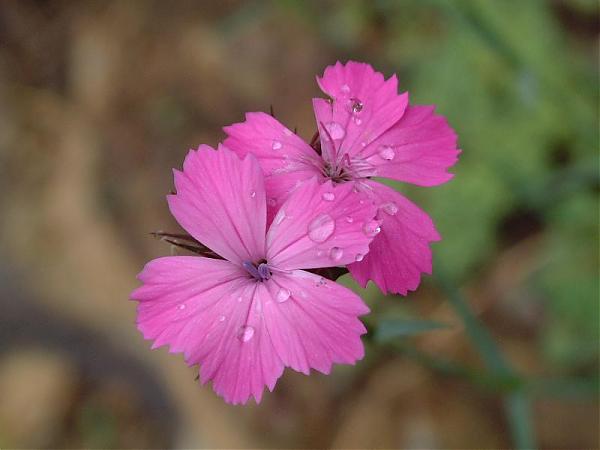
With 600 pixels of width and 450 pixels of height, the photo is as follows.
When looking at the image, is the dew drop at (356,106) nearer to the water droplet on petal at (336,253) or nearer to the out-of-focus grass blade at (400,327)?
the water droplet on petal at (336,253)

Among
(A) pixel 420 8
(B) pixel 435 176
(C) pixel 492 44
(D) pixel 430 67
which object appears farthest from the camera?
(A) pixel 420 8

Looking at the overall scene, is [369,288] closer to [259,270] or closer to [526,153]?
[526,153]

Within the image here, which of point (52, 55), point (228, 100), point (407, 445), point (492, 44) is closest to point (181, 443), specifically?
point (407, 445)

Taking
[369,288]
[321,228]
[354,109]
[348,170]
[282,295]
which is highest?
[354,109]

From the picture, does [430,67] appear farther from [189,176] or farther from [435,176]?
[189,176]

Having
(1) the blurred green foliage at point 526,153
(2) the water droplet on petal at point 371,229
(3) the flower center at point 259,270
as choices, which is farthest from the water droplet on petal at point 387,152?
(1) the blurred green foliage at point 526,153

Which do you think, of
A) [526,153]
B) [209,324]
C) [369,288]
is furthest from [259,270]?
[526,153]
